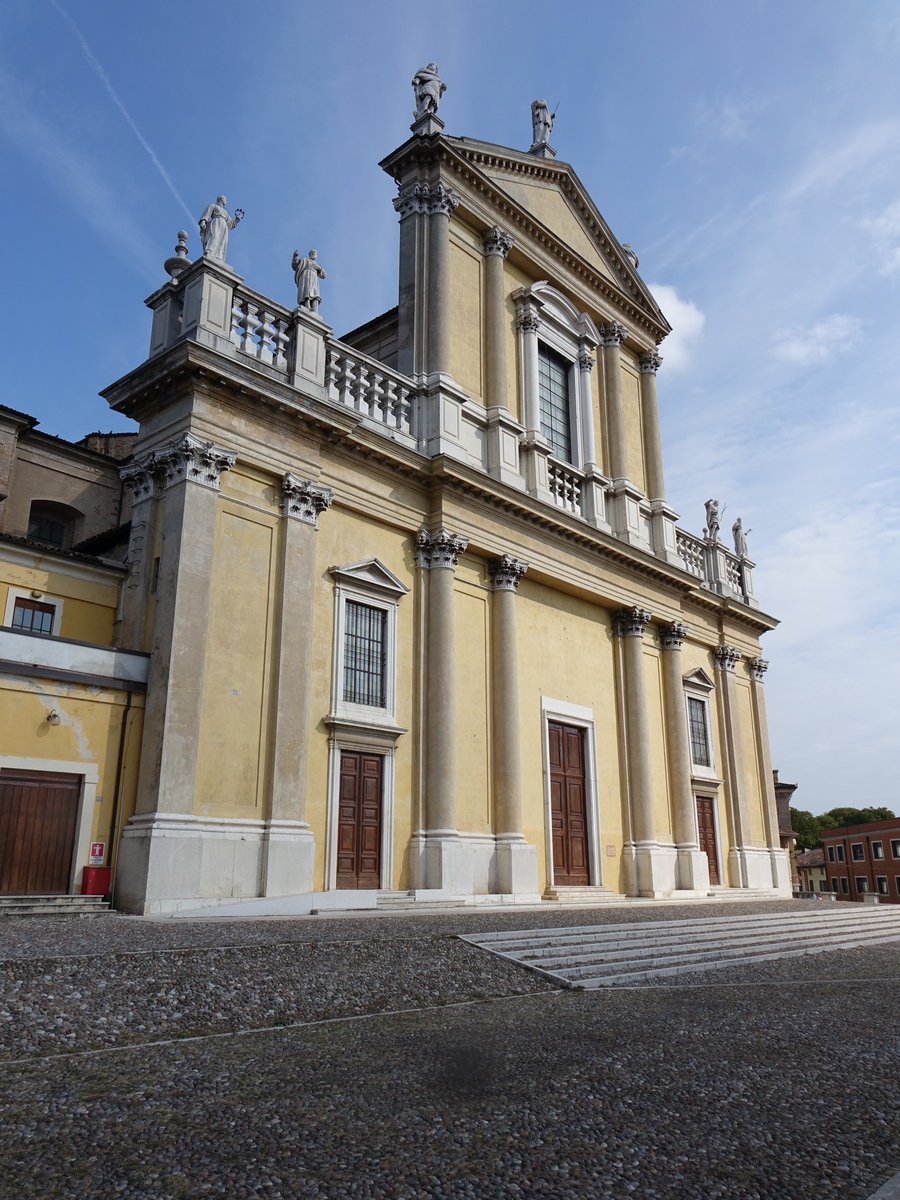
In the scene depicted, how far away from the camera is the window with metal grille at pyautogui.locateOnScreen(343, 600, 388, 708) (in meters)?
16.5

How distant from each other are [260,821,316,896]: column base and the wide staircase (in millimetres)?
4396

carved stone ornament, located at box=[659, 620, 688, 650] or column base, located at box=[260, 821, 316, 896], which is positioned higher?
carved stone ornament, located at box=[659, 620, 688, 650]

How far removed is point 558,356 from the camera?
23.7 meters

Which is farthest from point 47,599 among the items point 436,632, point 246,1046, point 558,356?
point 558,356

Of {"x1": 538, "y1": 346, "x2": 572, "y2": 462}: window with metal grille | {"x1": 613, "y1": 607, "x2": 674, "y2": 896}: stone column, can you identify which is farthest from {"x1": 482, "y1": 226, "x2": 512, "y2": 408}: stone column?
{"x1": 613, "y1": 607, "x2": 674, "y2": 896}: stone column

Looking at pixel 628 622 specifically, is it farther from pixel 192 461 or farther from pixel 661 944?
pixel 192 461

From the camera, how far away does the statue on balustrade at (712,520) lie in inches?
1128

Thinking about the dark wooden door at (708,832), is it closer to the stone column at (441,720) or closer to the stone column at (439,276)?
the stone column at (441,720)

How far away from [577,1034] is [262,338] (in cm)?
1277

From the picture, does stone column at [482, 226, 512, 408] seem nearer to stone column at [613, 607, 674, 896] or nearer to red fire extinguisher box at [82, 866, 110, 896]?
stone column at [613, 607, 674, 896]

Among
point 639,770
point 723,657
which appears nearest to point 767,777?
point 723,657

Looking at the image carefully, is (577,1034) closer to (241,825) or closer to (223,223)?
(241,825)

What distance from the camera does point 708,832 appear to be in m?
25.5

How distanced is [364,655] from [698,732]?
506 inches
